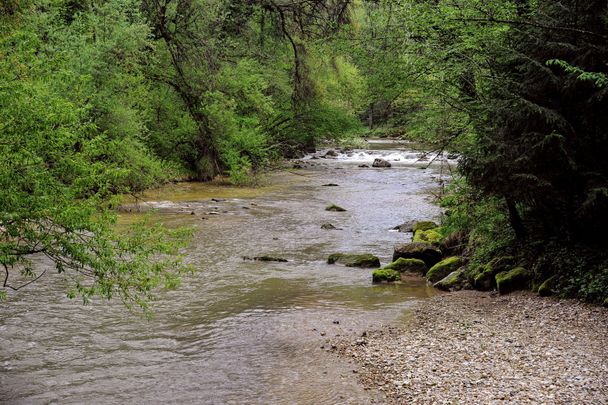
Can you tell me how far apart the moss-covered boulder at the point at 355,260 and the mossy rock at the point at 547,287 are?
547 centimetres

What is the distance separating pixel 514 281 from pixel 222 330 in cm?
619

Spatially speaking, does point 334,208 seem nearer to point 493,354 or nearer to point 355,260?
point 355,260

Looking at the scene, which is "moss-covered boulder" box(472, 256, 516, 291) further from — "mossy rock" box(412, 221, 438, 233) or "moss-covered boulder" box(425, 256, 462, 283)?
"mossy rock" box(412, 221, 438, 233)

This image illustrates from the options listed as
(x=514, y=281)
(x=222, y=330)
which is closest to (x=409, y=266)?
(x=514, y=281)

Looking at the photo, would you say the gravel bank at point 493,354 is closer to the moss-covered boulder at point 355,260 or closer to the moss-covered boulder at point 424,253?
the moss-covered boulder at point 424,253

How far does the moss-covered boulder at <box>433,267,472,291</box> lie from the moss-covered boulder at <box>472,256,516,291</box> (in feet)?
1.25

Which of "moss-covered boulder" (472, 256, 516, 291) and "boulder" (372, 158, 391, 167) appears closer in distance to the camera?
"moss-covered boulder" (472, 256, 516, 291)

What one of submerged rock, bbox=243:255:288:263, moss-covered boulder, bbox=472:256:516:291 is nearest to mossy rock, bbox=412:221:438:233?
submerged rock, bbox=243:255:288:263

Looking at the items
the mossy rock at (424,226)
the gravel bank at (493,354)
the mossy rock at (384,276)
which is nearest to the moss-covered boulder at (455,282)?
the mossy rock at (384,276)

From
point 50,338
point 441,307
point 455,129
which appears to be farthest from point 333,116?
point 50,338

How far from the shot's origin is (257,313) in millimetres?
11945

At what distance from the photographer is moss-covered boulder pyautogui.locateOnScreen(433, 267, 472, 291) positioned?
45.3 ft

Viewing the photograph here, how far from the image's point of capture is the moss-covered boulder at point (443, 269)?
48.5ft

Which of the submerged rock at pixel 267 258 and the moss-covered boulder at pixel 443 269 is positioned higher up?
the moss-covered boulder at pixel 443 269
